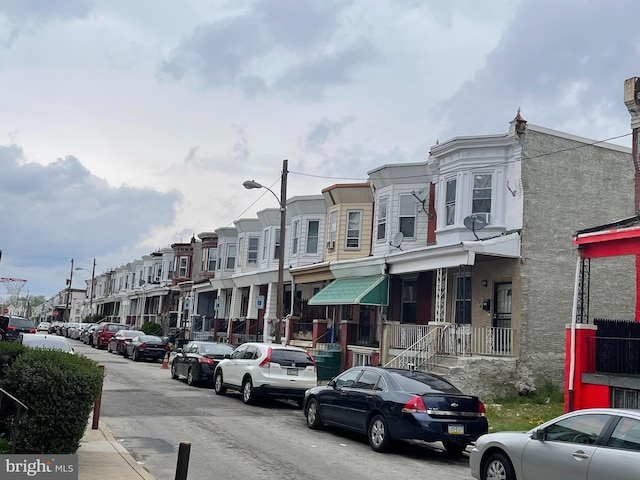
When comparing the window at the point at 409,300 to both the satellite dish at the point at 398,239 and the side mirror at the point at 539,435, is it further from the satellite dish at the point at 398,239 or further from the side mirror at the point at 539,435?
the side mirror at the point at 539,435

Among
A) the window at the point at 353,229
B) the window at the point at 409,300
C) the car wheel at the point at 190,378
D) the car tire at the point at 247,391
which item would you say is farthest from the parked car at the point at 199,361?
the window at the point at 353,229

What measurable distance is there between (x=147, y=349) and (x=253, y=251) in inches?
396

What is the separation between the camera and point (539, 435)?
8625mm

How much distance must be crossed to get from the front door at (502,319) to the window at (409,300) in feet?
14.8

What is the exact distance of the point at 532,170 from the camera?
2069 cm

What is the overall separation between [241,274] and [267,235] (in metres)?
2.75

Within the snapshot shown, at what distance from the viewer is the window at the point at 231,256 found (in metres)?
44.8

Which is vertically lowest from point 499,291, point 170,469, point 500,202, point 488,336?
point 170,469

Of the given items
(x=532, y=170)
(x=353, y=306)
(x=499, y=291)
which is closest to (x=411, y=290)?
(x=353, y=306)

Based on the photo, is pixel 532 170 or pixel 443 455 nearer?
pixel 443 455

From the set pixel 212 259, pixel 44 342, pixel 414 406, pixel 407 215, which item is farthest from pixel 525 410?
pixel 212 259

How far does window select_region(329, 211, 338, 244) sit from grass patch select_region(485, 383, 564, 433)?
40.3 feet

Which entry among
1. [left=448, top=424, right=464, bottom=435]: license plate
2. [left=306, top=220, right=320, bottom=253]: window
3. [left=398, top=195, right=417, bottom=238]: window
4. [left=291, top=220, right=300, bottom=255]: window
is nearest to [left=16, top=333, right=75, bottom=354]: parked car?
[left=448, top=424, right=464, bottom=435]: license plate

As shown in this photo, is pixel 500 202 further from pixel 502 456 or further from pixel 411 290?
pixel 502 456
